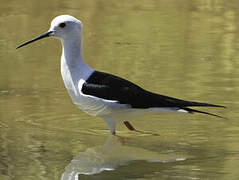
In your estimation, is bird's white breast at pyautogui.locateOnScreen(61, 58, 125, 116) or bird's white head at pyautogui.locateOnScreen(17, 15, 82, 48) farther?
bird's white head at pyautogui.locateOnScreen(17, 15, 82, 48)

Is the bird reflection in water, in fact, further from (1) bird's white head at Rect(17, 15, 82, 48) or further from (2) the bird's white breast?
(1) bird's white head at Rect(17, 15, 82, 48)

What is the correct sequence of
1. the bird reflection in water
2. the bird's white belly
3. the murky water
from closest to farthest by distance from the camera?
the bird reflection in water < the murky water < the bird's white belly

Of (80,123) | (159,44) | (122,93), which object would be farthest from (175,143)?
(159,44)

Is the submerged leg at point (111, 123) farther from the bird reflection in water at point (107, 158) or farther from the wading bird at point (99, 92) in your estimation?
the bird reflection in water at point (107, 158)

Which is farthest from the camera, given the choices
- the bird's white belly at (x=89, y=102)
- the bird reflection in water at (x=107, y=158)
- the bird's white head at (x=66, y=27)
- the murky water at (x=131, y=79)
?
the bird's white head at (x=66, y=27)

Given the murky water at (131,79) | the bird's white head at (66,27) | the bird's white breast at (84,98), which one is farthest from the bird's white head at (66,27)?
the murky water at (131,79)

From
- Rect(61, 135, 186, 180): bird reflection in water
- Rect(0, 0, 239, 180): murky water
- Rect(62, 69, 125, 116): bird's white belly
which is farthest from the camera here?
Rect(62, 69, 125, 116): bird's white belly

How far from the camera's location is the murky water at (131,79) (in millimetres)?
6527

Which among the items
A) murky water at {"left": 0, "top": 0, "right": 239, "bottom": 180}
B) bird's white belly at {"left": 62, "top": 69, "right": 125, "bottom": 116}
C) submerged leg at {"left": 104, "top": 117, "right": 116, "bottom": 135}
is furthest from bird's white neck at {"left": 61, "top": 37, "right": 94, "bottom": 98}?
murky water at {"left": 0, "top": 0, "right": 239, "bottom": 180}

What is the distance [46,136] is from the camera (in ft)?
24.3

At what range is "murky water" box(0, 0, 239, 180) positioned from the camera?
653 cm

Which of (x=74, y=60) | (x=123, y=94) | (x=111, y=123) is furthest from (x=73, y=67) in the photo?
(x=111, y=123)

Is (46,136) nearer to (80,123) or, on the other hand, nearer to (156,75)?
(80,123)

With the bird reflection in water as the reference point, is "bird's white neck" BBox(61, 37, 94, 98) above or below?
above
